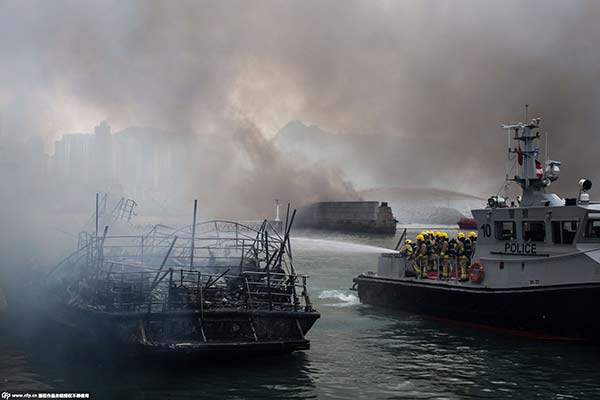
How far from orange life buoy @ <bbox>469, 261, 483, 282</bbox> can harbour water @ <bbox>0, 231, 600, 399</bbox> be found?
2259 millimetres

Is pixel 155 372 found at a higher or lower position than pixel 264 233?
lower

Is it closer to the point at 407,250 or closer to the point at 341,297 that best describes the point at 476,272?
the point at 407,250

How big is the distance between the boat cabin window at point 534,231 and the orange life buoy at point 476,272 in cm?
221

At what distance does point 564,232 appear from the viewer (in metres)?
25.7

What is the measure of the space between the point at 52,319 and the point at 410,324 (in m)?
14.1

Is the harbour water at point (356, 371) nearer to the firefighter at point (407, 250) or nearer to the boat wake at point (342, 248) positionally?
the firefighter at point (407, 250)

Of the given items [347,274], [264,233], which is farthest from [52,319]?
[347,274]

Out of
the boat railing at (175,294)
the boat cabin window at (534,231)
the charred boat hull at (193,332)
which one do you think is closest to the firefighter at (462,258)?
the boat cabin window at (534,231)

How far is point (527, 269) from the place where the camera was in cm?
2641

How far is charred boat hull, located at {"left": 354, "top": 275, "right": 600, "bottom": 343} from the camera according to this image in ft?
79.9

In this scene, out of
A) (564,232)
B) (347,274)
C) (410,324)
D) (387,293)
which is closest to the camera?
(564,232)

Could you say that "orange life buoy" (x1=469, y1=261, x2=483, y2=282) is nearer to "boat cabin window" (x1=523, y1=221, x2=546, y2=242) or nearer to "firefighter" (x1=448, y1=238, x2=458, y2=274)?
"firefighter" (x1=448, y1=238, x2=458, y2=274)

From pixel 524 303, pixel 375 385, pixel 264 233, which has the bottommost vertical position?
pixel 375 385

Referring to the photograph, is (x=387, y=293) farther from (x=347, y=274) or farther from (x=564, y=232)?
(x=347, y=274)
